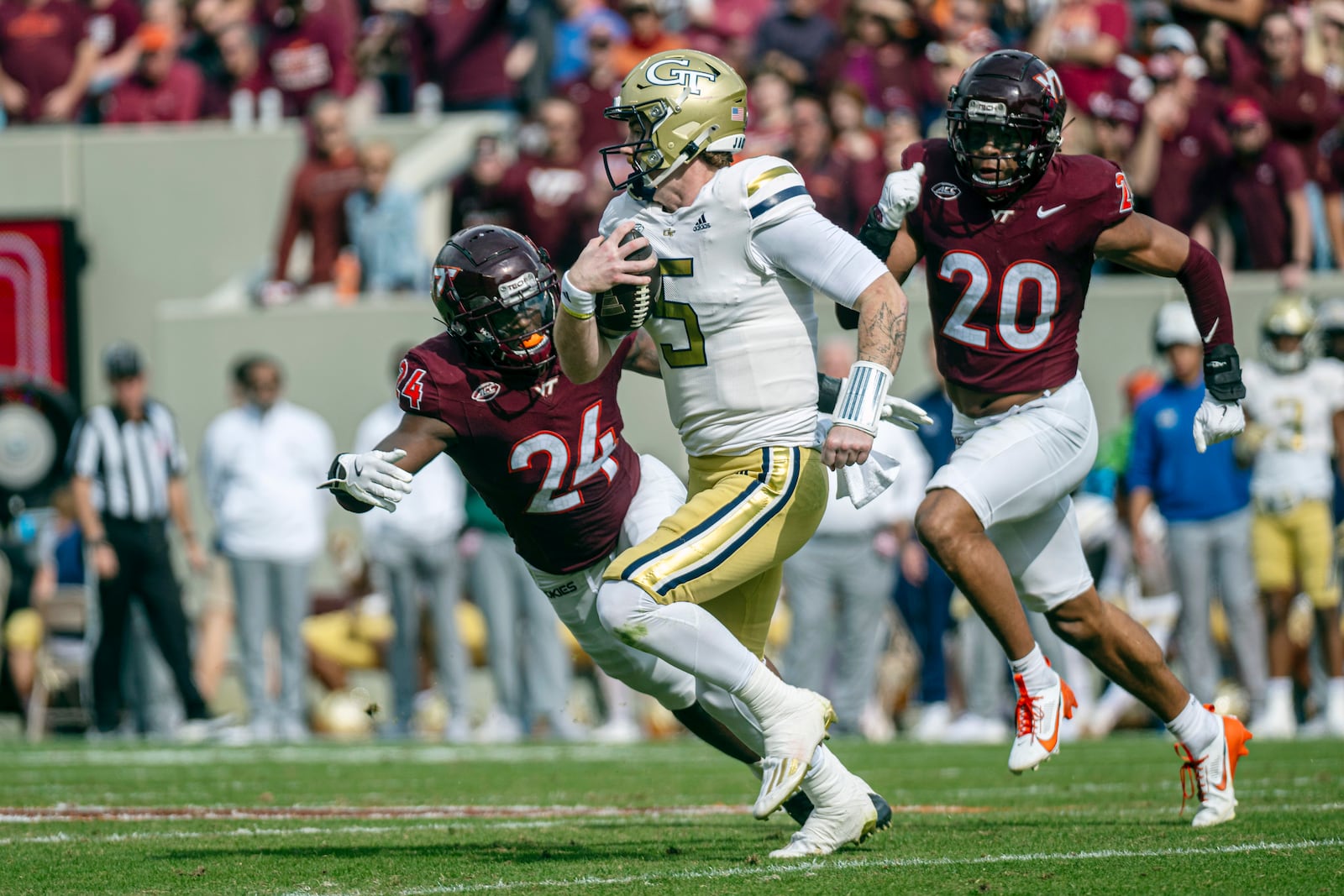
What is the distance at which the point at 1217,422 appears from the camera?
18.6 ft

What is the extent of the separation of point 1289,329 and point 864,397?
20.3 ft

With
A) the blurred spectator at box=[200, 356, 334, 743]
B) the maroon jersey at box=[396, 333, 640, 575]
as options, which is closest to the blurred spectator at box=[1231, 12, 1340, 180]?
the blurred spectator at box=[200, 356, 334, 743]

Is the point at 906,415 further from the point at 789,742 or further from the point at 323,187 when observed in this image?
the point at 323,187

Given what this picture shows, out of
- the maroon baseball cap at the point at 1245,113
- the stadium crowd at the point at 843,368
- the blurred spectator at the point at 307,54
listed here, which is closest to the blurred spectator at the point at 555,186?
the stadium crowd at the point at 843,368

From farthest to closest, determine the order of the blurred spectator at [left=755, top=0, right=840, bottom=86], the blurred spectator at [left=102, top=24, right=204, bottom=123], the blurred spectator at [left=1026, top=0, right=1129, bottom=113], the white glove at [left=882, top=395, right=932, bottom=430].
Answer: the blurred spectator at [left=102, top=24, right=204, bottom=123] < the blurred spectator at [left=755, top=0, right=840, bottom=86] < the blurred spectator at [left=1026, top=0, right=1129, bottom=113] < the white glove at [left=882, top=395, right=932, bottom=430]

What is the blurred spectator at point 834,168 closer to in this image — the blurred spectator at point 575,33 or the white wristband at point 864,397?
the blurred spectator at point 575,33

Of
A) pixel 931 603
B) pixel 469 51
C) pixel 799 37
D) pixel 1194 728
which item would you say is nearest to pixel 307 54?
pixel 469 51

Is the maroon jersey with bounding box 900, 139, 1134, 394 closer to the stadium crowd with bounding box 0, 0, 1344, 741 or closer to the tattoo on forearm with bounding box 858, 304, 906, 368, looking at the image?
the tattoo on forearm with bounding box 858, 304, 906, 368

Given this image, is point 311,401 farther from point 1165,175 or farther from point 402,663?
point 1165,175

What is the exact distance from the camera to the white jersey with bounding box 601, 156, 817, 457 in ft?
16.6

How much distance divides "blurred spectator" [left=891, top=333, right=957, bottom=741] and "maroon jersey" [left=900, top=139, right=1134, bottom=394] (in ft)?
15.0

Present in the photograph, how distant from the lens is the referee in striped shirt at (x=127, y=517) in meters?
11.0

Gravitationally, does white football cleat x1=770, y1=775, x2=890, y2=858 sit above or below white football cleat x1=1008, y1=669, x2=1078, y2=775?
below

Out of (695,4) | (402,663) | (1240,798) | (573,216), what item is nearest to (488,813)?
(1240,798)
